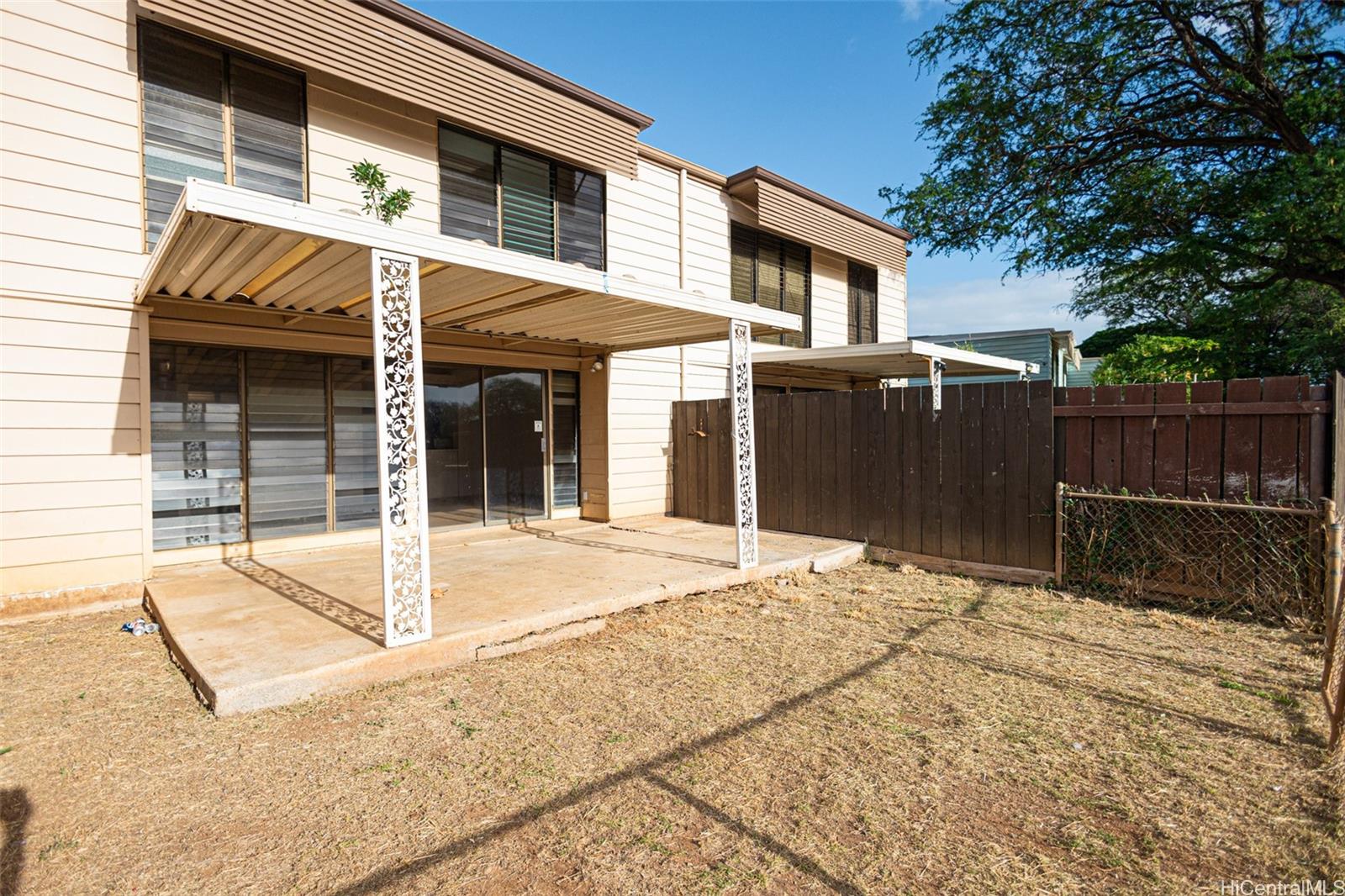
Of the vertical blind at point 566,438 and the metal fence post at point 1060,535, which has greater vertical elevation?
the vertical blind at point 566,438

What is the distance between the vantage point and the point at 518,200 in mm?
7688

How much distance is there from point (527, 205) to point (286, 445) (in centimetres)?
385

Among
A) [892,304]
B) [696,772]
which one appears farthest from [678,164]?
[696,772]

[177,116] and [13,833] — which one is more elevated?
[177,116]

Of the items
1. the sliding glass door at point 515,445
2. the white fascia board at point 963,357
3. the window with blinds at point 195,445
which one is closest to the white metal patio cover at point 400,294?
the window with blinds at point 195,445

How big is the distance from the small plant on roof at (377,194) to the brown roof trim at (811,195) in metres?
5.35

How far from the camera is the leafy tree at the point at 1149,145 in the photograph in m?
8.45

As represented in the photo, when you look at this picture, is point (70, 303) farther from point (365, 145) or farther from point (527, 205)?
point (527, 205)

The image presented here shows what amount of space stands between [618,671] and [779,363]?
6.58 m

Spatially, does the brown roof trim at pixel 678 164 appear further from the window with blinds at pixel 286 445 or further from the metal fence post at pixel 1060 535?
the metal fence post at pixel 1060 535

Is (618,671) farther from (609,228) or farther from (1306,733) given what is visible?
(609,228)

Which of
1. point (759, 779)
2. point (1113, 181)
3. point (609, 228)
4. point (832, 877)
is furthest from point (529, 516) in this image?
point (1113, 181)

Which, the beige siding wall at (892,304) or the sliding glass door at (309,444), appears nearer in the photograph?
the sliding glass door at (309,444)

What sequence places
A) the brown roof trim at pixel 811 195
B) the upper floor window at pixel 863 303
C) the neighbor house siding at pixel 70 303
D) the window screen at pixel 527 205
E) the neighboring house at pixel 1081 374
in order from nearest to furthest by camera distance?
1. the neighbor house siding at pixel 70 303
2. the window screen at pixel 527 205
3. the brown roof trim at pixel 811 195
4. the upper floor window at pixel 863 303
5. the neighboring house at pixel 1081 374
